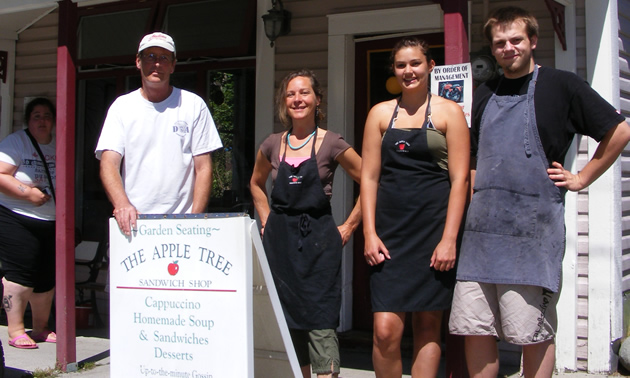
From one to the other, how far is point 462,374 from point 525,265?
0.91 m

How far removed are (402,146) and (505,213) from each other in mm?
566

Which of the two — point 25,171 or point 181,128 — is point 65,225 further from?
point 181,128

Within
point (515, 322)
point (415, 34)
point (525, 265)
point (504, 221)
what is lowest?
point (515, 322)

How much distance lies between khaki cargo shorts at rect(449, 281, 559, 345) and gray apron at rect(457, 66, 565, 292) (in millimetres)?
55

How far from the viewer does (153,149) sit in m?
3.71

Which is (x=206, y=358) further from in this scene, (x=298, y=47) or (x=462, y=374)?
(x=298, y=47)

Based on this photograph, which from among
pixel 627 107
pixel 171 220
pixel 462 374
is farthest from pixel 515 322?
pixel 627 107

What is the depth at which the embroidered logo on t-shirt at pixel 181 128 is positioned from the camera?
12.3ft

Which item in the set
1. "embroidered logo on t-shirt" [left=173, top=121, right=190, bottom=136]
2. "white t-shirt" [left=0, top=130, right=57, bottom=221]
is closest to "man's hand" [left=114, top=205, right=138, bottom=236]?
"embroidered logo on t-shirt" [left=173, top=121, right=190, bottom=136]

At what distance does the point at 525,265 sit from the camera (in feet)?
10.0

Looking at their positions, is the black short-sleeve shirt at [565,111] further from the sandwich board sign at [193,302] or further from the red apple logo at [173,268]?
the red apple logo at [173,268]

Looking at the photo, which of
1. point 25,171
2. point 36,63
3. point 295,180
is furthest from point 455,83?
point 36,63

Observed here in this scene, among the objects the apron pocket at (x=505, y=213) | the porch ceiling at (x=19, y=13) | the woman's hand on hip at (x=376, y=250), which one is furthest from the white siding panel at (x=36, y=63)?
the apron pocket at (x=505, y=213)

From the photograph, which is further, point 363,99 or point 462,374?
point 363,99
